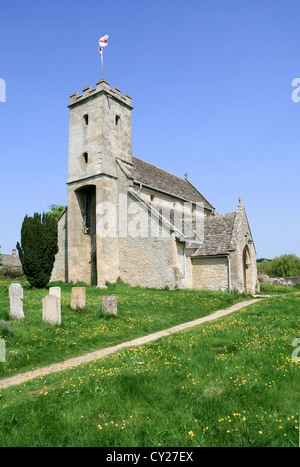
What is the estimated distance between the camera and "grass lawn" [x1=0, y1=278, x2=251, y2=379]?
791 centimetres

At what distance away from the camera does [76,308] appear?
11734 millimetres

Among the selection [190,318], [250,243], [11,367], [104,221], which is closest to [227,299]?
[190,318]

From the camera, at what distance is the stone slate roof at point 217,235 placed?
862 inches

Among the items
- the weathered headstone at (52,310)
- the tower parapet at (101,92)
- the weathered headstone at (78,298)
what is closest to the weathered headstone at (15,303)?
the weathered headstone at (52,310)

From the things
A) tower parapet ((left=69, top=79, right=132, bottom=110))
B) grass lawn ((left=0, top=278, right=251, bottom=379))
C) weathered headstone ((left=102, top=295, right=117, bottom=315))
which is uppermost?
tower parapet ((left=69, top=79, right=132, bottom=110))

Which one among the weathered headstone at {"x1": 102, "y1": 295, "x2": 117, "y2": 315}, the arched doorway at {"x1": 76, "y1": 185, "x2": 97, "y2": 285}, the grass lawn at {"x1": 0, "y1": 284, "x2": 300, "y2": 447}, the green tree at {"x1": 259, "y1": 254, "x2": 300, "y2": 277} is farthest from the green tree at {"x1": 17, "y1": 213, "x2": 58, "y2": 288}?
the green tree at {"x1": 259, "y1": 254, "x2": 300, "y2": 277}

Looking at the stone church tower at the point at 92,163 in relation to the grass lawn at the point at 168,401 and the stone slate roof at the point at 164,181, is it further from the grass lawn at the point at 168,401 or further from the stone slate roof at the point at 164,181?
the grass lawn at the point at 168,401

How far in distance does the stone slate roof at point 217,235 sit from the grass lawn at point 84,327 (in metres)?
5.73

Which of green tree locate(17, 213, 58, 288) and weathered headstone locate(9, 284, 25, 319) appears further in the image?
green tree locate(17, 213, 58, 288)

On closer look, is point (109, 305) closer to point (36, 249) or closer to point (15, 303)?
point (15, 303)

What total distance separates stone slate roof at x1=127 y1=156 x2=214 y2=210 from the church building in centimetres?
20

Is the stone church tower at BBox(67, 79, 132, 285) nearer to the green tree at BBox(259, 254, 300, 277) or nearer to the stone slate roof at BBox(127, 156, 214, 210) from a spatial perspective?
the stone slate roof at BBox(127, 156, 214, 210)

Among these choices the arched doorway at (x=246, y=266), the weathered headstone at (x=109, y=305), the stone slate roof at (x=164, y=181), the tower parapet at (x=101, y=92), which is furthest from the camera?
the stone slate roof at (x=164, y=181)

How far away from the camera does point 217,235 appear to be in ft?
76.7
